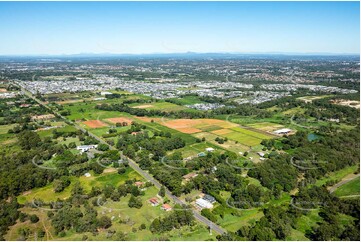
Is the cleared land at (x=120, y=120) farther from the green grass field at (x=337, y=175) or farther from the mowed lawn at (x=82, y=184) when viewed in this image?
the green grass field at (x=337, y=175)

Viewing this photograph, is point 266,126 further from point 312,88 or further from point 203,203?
point 312,88

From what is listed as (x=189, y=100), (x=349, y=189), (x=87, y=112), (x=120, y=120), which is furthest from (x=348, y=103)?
(x=87, y=112)

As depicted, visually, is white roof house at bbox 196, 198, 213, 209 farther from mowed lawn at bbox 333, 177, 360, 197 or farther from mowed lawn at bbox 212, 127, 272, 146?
mowed lawn at bbox 212, 127, 272, 146

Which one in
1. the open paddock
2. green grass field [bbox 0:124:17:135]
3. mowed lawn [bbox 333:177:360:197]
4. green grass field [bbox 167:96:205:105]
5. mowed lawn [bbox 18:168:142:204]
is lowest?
mowed lawn [bbox 18:168:142:204]

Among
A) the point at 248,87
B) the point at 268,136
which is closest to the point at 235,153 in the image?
the point at 268,136

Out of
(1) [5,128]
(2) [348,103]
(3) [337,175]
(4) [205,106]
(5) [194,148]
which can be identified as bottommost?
(1) [5,128]

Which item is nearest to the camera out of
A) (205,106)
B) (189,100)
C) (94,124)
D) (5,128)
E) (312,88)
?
A: (5,128)

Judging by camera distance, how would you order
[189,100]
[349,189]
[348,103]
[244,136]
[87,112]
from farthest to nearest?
[189,100] < [348,103] < [87,112] < [244,136] < [349,189]

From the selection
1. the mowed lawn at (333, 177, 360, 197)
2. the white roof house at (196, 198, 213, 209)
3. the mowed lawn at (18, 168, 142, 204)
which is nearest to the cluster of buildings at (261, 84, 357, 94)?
the mowed lawn at (333, 177, 360, 197)

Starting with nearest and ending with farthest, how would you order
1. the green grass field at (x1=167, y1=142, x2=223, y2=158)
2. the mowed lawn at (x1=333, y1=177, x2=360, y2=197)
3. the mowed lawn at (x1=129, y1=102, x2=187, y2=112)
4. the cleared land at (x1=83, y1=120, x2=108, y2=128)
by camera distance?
the mowed lawn at (x1=333, y1=177, x2=360, y2=197) → the green grass field at (x1=167, y1=142, x2=223, y2=158) → the cleared land at (x1=83, y1=120, x2=108, y2=128) → the mowed lawn at (x1=129, y1=102, x2=187, y2=112)

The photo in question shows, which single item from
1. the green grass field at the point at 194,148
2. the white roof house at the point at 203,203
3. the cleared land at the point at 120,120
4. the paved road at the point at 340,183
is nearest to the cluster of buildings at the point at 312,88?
the cleared land at the point at 120,120
